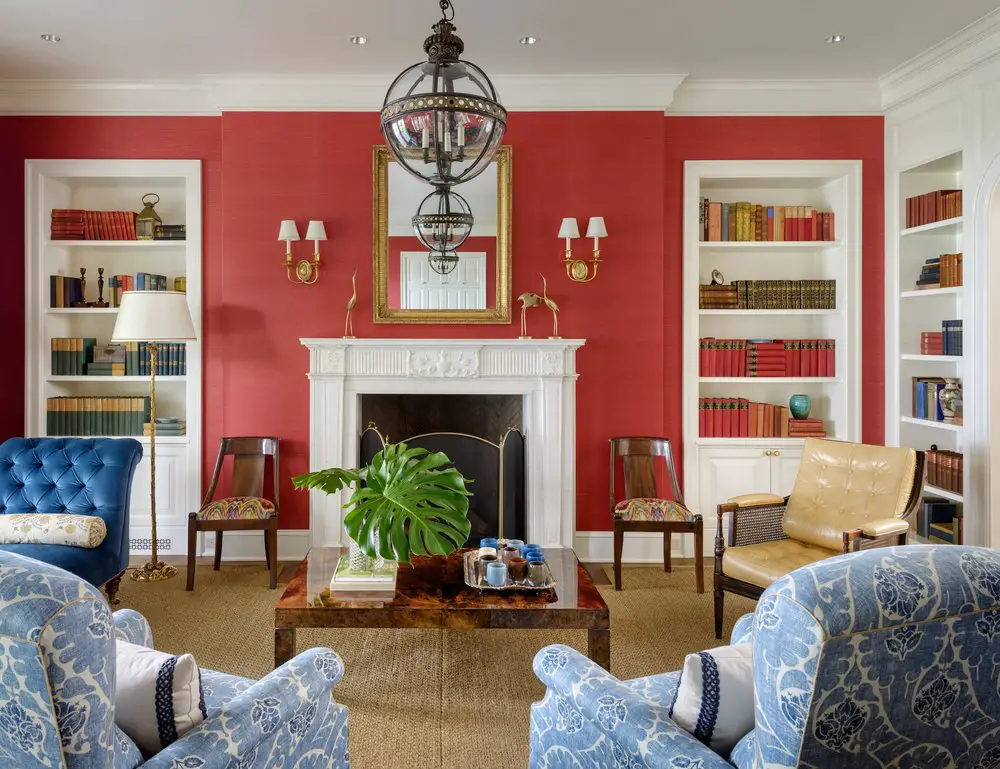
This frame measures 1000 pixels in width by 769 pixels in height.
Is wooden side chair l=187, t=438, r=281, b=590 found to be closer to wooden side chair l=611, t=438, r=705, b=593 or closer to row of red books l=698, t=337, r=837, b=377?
wooden side chair l=611, t=438, r=705, b=593

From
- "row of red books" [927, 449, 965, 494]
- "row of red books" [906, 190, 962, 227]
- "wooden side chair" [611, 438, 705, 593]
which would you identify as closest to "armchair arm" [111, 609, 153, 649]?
"wooden side chair" [611, 438, 705, 593]

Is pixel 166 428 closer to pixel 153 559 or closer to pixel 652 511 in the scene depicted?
pixel 153 559

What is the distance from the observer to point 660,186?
4609 mm

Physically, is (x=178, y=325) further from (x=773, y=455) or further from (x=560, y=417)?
(x=773, y=455)

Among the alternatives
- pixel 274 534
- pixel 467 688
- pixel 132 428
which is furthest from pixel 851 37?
pixel 132 428

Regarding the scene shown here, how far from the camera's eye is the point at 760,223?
4836 mm

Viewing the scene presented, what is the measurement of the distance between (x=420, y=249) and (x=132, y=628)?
10.3 ft

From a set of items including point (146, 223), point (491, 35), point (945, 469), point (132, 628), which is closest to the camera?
point (132, 628)

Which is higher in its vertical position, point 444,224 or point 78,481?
point 444,224

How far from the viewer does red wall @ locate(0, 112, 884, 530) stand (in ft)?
15.0

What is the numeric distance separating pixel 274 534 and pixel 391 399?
1075 millimetres

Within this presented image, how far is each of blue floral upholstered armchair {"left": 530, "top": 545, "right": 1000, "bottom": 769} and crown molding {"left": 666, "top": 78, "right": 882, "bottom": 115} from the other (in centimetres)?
406

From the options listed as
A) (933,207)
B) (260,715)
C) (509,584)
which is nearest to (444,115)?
(260,715)

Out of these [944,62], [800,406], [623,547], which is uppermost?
[944,62]
